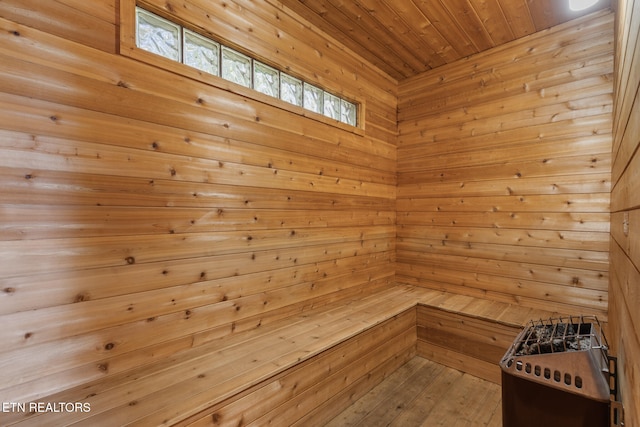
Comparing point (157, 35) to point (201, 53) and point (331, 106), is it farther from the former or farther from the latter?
point (331, 106)

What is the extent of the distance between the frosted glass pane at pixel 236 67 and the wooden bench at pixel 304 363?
5.49 feet

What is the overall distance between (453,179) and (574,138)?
3.12 ft

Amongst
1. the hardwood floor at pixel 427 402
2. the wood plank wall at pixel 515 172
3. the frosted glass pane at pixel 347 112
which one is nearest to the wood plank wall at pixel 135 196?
the frosted glass pane at pixel 347 112

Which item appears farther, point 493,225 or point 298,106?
point 493,225

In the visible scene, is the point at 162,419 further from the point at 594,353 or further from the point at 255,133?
the point at 594,353

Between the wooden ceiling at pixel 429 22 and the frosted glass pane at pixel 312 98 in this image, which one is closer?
the wooden ceiling at pixel 429 22

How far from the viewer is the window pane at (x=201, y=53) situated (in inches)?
67.8

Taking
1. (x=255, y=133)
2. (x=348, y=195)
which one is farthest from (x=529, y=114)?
(x=255, y=133)

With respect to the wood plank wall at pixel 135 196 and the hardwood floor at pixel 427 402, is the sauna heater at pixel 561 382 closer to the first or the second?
the hardwood floor at pixel 427 402

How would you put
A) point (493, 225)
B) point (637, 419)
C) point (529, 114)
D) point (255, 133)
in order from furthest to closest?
point (493, 225) < point (529, 114) < point (255, 133) < point (637, 419)

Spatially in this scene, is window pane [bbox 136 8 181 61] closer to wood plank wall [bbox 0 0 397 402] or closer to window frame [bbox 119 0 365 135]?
window frame [bbox 119 0 365 135]

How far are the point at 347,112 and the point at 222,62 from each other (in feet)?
4.33

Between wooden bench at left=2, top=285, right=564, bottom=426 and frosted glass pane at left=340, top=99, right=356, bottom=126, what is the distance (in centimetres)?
169

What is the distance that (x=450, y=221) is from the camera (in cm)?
296
